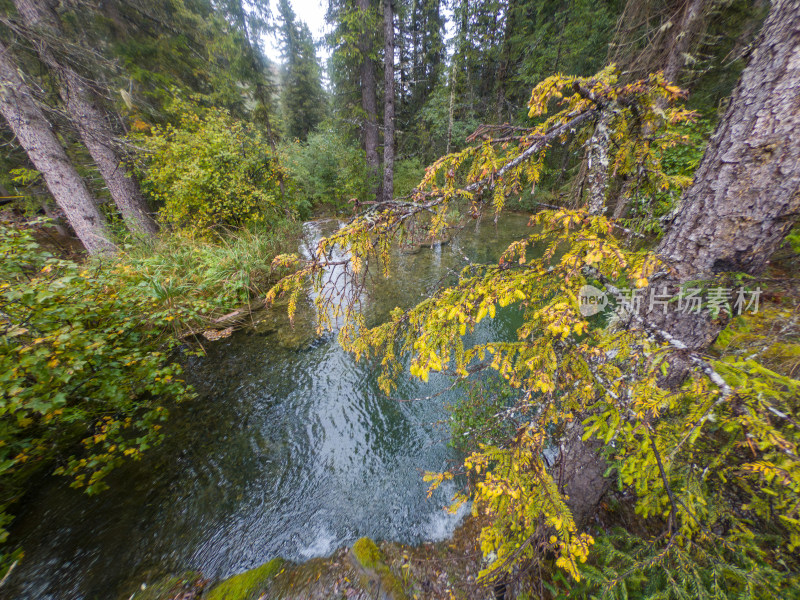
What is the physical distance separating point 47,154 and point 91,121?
4.59 ft

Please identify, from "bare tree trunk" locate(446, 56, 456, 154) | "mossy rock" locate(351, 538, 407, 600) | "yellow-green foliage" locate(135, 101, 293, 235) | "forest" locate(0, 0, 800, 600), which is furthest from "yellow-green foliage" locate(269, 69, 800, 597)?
"bare tree trunk" locate(446, 56, 456, 154)

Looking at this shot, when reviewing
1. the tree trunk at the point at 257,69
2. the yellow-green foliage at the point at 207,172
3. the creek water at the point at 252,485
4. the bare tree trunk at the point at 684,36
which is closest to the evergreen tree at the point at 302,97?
the tree trunk at the point at 257,69

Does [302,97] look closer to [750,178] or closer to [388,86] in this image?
[388,86]

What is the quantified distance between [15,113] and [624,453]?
12.0 metres

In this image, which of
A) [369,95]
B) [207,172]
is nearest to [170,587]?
[207,172]

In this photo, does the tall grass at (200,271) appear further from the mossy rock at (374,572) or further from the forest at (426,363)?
the mossy rock at (374,572)

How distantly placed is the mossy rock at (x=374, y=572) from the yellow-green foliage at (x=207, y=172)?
8031 millimetres

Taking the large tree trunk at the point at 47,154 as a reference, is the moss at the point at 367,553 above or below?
below

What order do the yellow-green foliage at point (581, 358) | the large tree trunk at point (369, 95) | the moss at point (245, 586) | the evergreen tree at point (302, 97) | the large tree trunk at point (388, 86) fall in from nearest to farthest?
the yellow-green foliage at point (581, 358)
the moss at point (245, 586)
the large tree trunk at point (388, 86)
the large tree trunk at point (369, 95)
the evergreen tree at point (302, 97)

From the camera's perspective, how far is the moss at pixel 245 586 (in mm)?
2545

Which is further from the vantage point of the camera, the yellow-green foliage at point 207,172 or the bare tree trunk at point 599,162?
the yellow-green foliage at point 207,172

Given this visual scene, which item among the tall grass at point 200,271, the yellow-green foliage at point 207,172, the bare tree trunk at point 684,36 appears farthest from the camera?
the yellow-green foliage at point 207,172

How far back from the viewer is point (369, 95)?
12695 mm

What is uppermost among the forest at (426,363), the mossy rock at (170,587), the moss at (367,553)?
the forest at (426,363)
